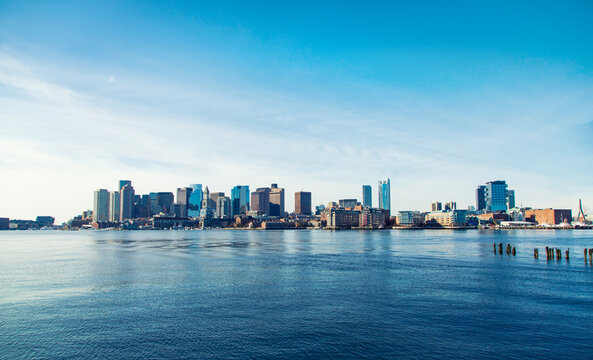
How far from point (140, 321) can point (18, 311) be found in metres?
11.8

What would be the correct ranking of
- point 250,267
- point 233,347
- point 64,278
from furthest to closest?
point 250,267 < point 64,278 < point 233,347

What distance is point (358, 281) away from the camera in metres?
50.7

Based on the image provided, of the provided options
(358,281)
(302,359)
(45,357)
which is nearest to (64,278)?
(45,357)

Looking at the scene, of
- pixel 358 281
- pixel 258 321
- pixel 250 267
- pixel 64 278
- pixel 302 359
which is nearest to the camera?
pixel 302 359

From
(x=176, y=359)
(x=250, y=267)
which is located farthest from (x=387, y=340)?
(x=250, y=267)

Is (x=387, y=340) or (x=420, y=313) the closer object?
(x=387, y=340)

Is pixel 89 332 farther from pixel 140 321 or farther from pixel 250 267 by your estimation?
pixel 250 267

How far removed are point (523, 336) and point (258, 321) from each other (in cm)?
1856

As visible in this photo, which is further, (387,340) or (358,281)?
(358,281)

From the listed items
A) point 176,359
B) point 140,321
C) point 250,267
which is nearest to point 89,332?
point 140,321

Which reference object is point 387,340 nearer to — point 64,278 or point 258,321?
point 258,321

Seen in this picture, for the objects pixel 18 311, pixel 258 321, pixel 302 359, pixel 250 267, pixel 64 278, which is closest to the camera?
pixel 302 359

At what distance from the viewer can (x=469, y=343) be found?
27.4 meters

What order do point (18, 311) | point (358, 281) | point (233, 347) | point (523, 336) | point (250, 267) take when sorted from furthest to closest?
point (250, 267), point (358, 281), point (18, 311), point (523, 336), point (233, 347)
